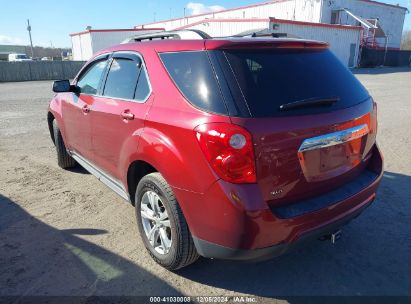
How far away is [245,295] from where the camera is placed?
261cm

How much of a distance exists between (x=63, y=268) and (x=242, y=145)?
1.92 m

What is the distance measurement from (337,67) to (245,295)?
1.97 m

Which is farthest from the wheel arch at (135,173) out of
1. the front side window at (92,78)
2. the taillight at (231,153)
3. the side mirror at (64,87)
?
the side mirror at (64,87)

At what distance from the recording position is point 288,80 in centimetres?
244

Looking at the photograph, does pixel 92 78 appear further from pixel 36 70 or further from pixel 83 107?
pixel 36 70

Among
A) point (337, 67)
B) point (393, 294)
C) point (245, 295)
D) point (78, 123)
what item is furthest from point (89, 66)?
point (393, 294)

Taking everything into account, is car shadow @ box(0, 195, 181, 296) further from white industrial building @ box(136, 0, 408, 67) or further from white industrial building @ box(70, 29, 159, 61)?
white industrial building @ box(70, 29, 159, 61)

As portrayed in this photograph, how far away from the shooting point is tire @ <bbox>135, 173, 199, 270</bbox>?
2.52 metres

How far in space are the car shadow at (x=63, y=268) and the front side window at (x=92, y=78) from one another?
1.56m

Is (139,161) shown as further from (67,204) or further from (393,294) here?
(393,294)

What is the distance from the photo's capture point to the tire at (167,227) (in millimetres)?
2516

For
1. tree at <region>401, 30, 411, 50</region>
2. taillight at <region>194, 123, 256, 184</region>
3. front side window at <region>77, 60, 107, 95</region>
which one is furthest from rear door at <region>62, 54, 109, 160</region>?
tree at <region>401, 30, 411, 50</region>

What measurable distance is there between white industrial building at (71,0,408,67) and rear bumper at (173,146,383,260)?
88.6 feet

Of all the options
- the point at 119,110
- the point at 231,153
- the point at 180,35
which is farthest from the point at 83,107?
the point at 231,153
